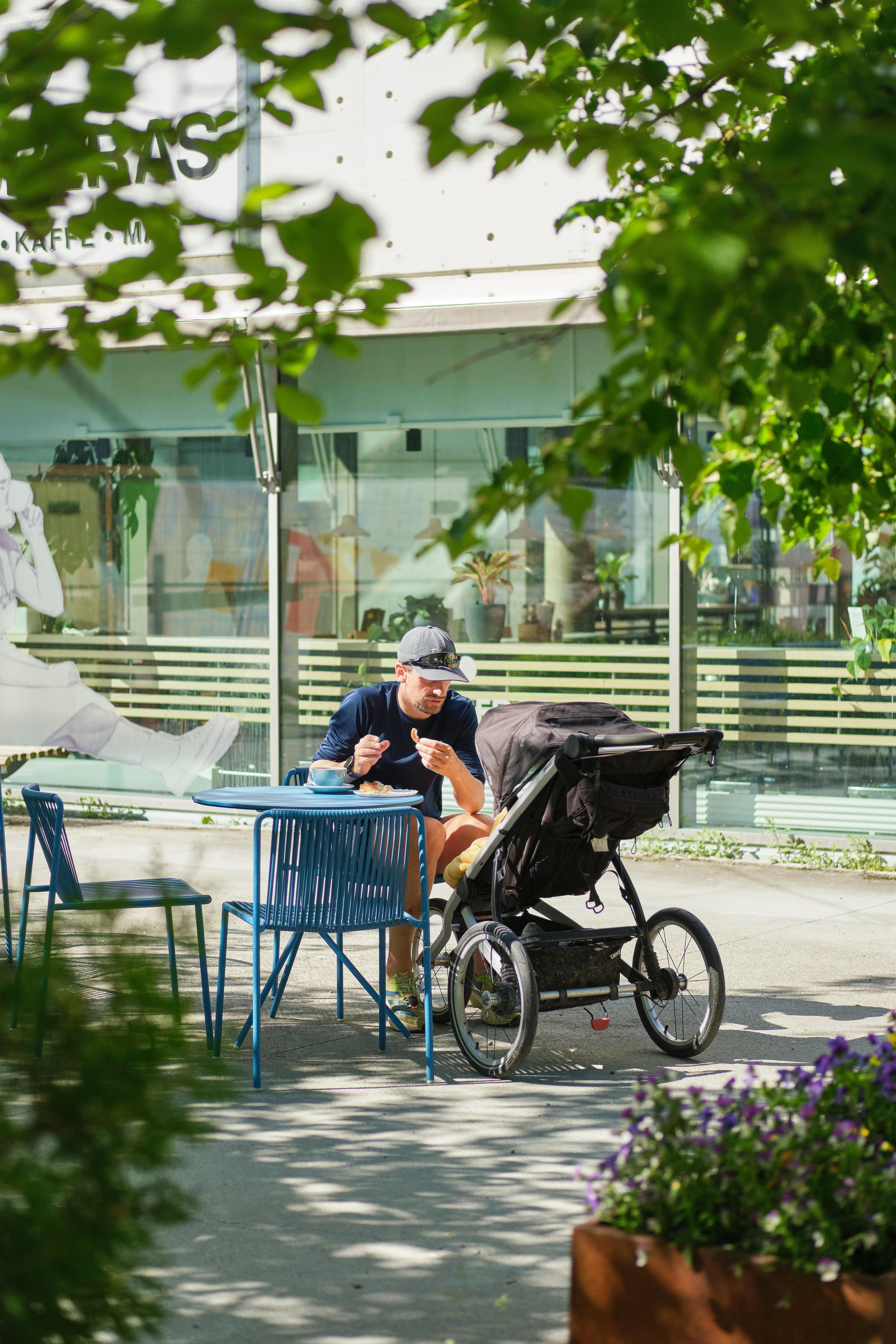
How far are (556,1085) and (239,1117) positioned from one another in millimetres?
1266

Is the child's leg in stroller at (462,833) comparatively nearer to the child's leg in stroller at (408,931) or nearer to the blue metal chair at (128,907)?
the child's leg in stroller at (408,931)

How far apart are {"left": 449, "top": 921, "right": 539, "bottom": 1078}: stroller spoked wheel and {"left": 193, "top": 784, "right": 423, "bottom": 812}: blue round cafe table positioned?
0.62 metres

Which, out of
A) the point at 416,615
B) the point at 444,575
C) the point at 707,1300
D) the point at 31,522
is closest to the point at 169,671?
the point at 31,522

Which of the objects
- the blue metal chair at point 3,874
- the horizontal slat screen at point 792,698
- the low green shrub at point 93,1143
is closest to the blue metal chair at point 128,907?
the low green shrub at point 93,1143

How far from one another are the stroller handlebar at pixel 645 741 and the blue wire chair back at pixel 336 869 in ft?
2.43

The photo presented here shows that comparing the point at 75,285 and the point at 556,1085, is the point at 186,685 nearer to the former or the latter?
the point at 75,285

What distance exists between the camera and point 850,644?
1083 centimetres

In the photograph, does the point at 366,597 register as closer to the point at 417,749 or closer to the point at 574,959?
the point at 417,749

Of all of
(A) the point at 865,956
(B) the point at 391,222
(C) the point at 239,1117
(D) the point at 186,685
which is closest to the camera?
A: (C) the point at 239,1117

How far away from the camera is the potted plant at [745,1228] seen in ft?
9.36

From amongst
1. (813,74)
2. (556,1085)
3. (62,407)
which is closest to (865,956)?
(556,1085)

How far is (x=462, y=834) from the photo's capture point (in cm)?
685

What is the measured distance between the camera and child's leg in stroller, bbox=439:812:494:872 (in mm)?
6836

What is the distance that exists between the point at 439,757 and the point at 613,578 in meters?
5.30
